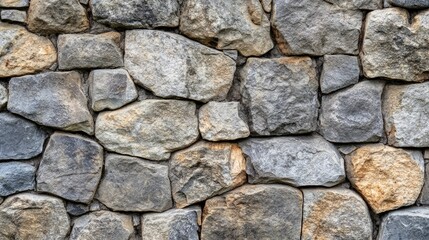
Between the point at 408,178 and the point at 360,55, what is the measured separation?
0.48m

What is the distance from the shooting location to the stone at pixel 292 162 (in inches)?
65.2

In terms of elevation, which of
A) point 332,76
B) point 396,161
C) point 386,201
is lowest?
point 386,201

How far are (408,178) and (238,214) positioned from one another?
625mm

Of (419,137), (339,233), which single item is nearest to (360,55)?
(419,137)

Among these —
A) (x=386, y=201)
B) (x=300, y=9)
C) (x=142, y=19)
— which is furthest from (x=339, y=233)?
(x=142, y=19)

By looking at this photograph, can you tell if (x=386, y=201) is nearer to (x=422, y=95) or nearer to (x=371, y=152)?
(x=371, y=152)

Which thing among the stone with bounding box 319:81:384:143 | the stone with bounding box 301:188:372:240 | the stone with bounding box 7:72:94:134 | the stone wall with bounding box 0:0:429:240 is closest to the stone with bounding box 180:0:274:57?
the stone wall with bounding box 0:0:429:240

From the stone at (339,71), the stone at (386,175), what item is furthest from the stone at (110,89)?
the stone at (386,175)

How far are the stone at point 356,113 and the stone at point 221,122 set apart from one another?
31 centimetres

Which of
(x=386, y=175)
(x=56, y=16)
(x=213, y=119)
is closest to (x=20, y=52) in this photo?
(x=56, y=16)

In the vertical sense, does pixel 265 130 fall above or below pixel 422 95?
below

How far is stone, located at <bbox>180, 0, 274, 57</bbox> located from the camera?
5.24ft

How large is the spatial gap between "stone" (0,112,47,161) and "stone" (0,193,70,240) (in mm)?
149

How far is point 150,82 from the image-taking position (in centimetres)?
161
